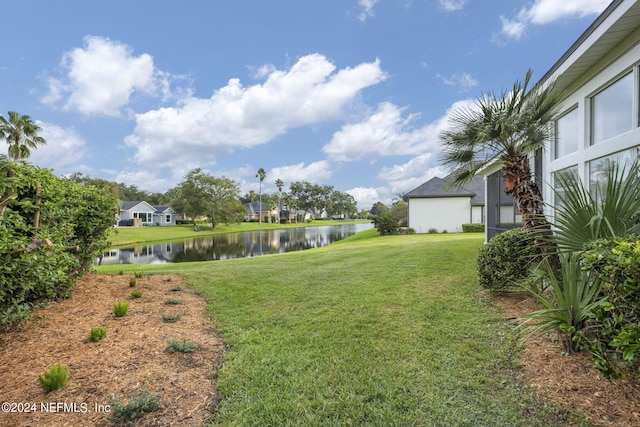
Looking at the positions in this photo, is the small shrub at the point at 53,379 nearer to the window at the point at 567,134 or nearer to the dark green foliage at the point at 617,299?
the dark green foliage at the point at 617,299

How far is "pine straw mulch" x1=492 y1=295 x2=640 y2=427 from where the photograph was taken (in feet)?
6.48

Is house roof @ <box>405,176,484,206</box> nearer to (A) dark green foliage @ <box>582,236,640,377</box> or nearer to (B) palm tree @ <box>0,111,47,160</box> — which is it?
(A) dark green foliage @ <box>582,236,640,377</box>

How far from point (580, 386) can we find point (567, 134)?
17.8 feet

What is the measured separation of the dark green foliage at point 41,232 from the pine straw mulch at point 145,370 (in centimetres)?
45

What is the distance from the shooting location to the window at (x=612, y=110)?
4.02 metres

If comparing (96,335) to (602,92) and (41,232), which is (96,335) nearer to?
(41,232)

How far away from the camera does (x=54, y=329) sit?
3283mm

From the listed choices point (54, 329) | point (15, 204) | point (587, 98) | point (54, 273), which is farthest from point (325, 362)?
point (587, 98)

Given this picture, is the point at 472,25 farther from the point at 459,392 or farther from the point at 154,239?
the point at 154,239

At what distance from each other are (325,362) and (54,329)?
3.30 meters

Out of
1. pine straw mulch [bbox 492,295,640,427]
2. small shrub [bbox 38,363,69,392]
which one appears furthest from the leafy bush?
small shrub [bbox 38,363,69,392]

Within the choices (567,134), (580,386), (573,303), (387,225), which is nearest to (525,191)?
(573,303)

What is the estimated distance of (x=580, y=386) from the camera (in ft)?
7.47

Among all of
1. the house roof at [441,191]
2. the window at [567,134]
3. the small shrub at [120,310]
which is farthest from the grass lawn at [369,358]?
the house roof at [441,191]
